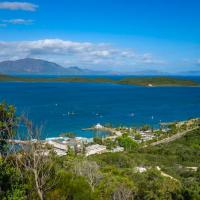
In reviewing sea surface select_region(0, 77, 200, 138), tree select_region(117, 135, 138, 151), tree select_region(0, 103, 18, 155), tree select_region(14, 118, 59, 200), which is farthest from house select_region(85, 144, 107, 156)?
tree select_region(14, 118, 59, 200)

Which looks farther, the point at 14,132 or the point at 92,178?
the point at 92,178

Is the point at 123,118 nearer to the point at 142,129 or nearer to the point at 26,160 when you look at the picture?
the point at 142,129

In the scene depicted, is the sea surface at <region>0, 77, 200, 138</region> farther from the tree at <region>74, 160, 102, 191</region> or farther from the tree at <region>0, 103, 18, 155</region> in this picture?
Answer: the tree at <region>0, 103, 18, 155</region>

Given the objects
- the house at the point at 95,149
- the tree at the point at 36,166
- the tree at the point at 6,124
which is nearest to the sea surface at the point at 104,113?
the house at the point at 95,149

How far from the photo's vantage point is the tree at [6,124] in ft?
47.2

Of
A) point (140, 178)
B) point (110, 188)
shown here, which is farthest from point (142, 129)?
point (110, 188)

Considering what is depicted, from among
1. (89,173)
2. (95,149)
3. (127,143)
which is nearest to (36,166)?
(89,173)

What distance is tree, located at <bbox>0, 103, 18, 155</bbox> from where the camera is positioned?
47.2ft

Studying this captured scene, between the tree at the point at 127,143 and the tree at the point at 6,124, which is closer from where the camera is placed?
the tree at the point at 6,124

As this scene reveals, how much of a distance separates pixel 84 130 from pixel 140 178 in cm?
5385

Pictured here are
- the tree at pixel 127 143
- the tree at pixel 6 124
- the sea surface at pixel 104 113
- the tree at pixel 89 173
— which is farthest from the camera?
the sea surface at pixel 104 113

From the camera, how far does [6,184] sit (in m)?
11.8

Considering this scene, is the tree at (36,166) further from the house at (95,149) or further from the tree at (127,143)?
the tree at (127,143)

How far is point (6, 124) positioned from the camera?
14.4 meters
